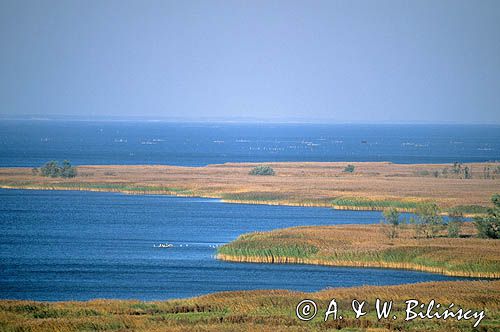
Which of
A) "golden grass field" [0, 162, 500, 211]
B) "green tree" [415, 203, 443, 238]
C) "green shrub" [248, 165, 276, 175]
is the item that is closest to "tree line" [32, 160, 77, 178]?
"golden grass field" [0, 162, 500, 211]

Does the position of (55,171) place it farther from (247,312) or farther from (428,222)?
(247,312)

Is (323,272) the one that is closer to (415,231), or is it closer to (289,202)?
(415,231)

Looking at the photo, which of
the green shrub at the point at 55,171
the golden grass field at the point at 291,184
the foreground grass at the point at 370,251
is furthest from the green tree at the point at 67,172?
the foreground grass at the point at 370,251

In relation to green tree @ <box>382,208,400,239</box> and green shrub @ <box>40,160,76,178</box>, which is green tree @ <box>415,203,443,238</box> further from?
green shrub @ <box>40,160,76,178</box>

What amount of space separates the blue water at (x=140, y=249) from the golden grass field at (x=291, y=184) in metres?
4.20

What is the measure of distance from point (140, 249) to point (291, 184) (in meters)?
46.4

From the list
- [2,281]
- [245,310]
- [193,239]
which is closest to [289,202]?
[193,239]

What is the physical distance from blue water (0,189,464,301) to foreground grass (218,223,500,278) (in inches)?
48.3

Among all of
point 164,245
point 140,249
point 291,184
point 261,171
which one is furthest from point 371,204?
point 261,171

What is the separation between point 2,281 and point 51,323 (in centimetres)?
1512

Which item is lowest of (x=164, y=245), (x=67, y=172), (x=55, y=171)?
(x=164, y=245)

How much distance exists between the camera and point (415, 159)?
174 m

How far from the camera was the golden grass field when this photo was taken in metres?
88.4

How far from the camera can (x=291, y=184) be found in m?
105
